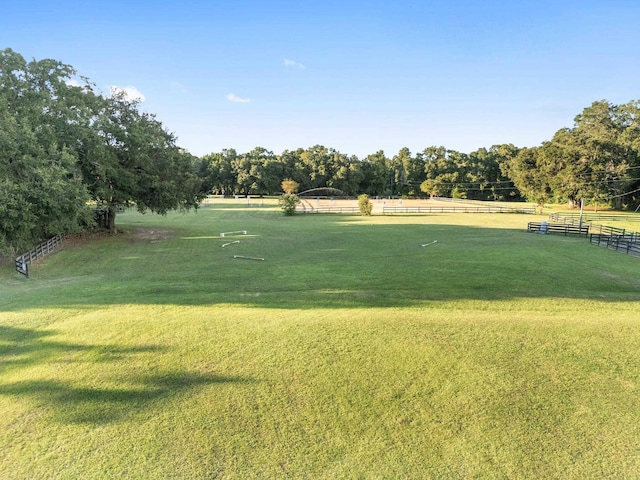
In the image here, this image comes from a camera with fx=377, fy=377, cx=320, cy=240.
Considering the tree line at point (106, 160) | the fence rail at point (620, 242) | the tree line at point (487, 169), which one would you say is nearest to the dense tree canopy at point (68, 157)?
the tree line at point (106, 160)

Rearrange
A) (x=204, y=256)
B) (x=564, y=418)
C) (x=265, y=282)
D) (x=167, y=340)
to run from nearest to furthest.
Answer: (x=564, y=418), (x=167, y=340), (x=265, y=282), (x=204, y=256)

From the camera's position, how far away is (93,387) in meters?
5.68

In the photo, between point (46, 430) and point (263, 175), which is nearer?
point (46, 430)

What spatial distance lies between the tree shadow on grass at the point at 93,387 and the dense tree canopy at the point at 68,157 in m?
11.4

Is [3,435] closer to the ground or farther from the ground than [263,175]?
closer to the ground

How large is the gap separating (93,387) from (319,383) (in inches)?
134

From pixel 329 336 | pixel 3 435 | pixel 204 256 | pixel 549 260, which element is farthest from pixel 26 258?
pixel 549 260

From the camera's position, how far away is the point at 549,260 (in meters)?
17.6

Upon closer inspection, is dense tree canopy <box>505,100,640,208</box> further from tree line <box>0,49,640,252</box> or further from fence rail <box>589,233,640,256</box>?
fence rail <box>589,233,640,256</box>

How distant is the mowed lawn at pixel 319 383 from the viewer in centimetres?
436

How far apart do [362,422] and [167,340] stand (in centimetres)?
420

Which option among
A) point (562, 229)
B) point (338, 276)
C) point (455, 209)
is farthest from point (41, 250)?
point (455, 209)

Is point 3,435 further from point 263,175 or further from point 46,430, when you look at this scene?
point 263,175

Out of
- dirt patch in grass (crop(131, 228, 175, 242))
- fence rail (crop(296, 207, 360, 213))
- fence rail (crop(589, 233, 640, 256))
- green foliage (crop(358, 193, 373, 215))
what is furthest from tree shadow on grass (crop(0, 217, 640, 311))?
fence rail (crop(296, 207, 360, 213))
